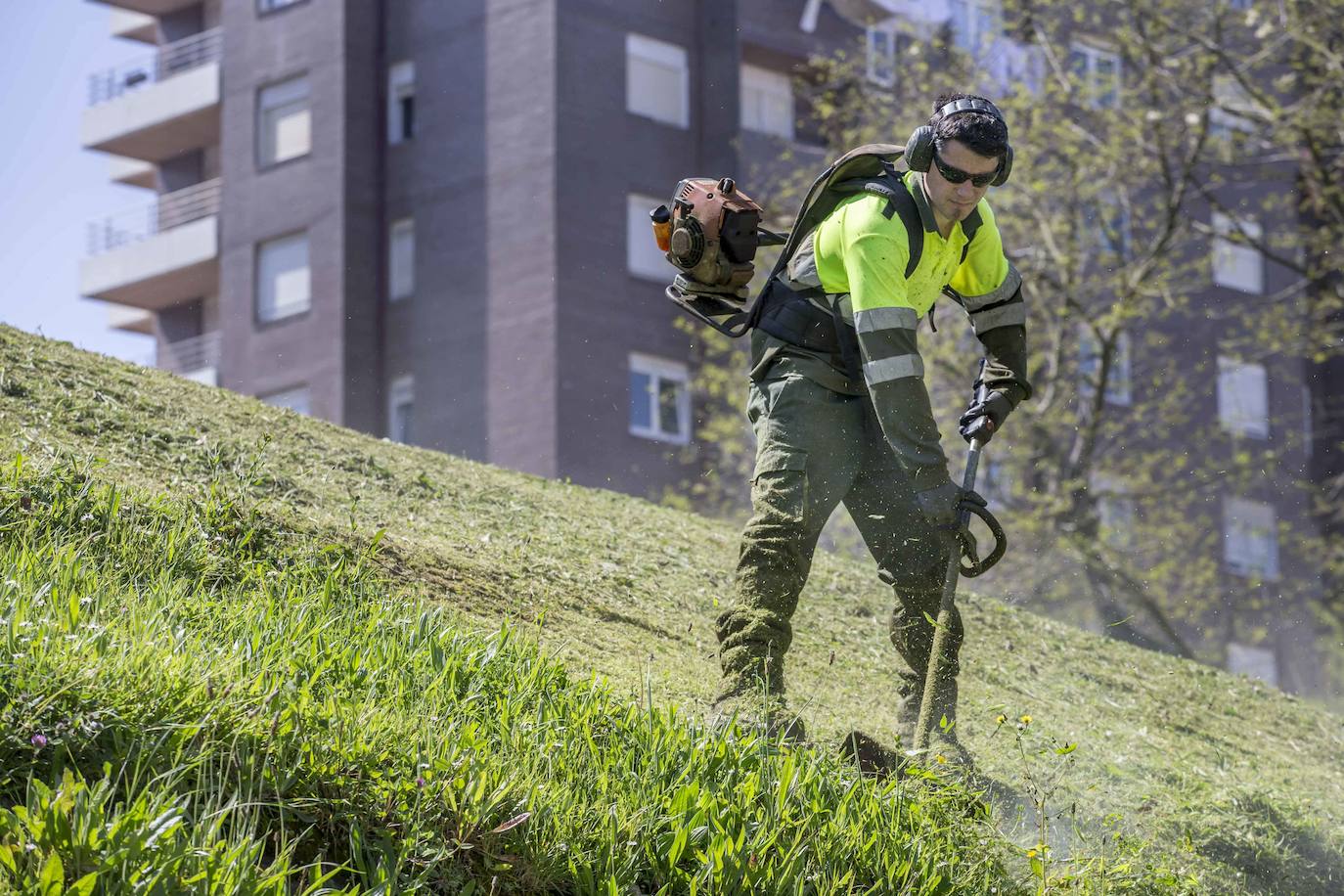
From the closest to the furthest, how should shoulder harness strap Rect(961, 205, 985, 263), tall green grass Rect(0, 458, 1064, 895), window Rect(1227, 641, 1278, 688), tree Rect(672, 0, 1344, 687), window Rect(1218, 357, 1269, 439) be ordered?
tall green grass Rect(0, 458, 1064, 895) → shoulder harness strap Rect(961, 205, 985, 263) → tree Rect(672, 0, 1344, 687) → window Rect(1227, 641, 1278, 688) → window Rect(1218, 357, 1269, 439)

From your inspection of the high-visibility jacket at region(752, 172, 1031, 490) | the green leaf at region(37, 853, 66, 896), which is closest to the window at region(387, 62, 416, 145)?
the high-visibility jacket at region(752, 172, 1031, 490)

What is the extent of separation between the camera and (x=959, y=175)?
6.07 meters

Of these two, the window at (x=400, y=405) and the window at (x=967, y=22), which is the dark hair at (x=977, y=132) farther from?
the window at (x=400, y=405)

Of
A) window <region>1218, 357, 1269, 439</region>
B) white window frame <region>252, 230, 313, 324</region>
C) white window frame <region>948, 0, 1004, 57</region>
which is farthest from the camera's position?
window <region>1218, 357, 1269, 439</region>

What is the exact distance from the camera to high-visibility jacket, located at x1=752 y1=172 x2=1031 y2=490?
5961 millimetres

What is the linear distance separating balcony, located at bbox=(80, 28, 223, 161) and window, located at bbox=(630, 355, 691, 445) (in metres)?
12.5

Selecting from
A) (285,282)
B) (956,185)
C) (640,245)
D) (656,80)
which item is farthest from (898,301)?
(285,282)

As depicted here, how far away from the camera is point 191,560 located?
239 inches

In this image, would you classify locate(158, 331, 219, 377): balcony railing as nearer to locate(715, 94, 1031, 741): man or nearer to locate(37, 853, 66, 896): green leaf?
locate(715, 94, 1031, 741): man

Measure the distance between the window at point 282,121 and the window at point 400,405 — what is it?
218 inches

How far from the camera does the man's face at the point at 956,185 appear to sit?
6.04 metres

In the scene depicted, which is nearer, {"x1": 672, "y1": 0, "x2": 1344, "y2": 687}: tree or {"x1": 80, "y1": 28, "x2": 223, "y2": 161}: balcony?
{"x1": 672, "y1": 0, "x2": 1344, "y2": 687}: tree

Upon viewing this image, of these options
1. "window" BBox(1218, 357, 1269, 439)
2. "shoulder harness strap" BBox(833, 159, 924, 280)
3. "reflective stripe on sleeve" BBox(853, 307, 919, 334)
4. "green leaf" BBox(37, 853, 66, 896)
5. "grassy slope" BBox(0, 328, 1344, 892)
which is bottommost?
"green leaf" BBox(37, 853, 66, 896)

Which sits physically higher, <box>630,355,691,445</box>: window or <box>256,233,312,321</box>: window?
<box>256,233,312,321</box>: window
